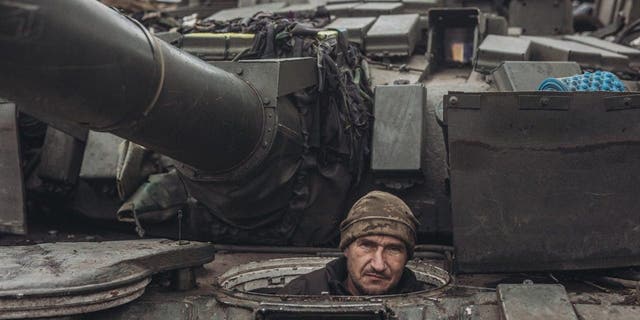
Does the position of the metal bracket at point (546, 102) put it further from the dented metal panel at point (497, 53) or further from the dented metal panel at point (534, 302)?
the dented metal panel at point (497, 53)

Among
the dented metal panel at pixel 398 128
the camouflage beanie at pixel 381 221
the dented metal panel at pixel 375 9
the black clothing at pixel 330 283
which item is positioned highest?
the dented metal panel at pixel 375 9

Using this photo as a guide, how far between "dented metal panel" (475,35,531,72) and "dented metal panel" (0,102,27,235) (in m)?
3.14

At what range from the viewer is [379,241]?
17.7 feet

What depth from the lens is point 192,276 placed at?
17.9 ft

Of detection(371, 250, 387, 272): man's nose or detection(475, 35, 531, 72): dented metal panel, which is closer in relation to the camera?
detection(371, 250, 387, 272): man's nose

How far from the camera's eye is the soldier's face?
5375 millimetres

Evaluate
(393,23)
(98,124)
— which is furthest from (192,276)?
(393,23)

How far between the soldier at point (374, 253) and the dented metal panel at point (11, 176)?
223 centimetres

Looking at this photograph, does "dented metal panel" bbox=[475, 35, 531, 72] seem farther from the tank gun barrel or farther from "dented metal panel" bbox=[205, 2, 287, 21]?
the tank gun barrel

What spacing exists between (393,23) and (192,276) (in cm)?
352

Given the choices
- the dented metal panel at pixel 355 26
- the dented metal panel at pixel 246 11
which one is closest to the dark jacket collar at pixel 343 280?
the dented metal panel at pixel 355 26

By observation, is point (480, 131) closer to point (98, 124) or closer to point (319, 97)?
point (319, 97)

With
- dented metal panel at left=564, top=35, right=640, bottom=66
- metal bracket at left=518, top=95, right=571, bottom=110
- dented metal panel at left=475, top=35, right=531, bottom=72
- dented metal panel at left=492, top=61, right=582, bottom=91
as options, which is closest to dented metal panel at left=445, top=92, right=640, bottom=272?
metal bracket at left=518, top=95, right=571, bottom=110

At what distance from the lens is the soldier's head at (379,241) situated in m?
5.35
